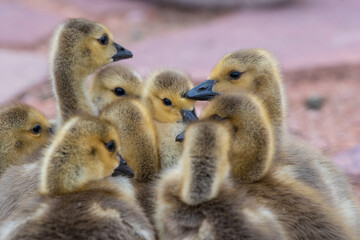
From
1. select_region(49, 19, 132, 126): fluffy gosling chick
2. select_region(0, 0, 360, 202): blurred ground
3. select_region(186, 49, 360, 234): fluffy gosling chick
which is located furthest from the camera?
select_region(0, 0, 360, 202): blurred ground

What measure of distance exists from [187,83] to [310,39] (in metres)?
2.75

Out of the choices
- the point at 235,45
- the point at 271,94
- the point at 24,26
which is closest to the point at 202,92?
the point at 271,94

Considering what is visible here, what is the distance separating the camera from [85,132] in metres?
2.48

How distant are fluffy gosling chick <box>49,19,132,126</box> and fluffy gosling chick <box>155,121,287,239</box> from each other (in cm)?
104

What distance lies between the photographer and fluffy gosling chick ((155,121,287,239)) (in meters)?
2.28

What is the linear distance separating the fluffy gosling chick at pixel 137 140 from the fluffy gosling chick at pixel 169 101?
0.72 ft

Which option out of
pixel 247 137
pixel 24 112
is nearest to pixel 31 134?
pixel 24 112

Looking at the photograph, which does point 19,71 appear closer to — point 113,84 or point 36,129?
point 113,84

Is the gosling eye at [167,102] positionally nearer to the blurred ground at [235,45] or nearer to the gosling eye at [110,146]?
the gosling eye at [110,146]

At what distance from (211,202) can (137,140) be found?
0.56m

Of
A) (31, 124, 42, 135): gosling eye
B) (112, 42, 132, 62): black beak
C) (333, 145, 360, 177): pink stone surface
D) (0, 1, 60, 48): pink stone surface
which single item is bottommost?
(333, 145, 360, 177): pink stone surface

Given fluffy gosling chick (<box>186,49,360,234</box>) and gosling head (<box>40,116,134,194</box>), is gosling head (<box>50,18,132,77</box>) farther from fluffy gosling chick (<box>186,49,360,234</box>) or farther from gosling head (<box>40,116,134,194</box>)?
gosling head (<box>40,116,134,194</box>)

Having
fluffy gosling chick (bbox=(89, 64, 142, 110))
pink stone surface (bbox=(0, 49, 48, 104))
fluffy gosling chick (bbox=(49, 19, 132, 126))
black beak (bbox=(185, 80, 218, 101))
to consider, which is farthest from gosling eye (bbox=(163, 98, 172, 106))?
pink stone surface (bbox=(0, 49, 48, 104))

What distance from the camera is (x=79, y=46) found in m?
3.36
